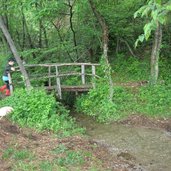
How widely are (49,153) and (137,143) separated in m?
2.61

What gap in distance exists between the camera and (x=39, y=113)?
9.30 meters

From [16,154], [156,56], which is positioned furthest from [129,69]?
[16,154]

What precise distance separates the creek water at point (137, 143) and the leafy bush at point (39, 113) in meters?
0.82

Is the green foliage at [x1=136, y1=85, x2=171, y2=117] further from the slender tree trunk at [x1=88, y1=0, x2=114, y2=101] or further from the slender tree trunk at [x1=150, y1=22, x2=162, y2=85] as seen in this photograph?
the slender tree trunk at [x1=88, y1=0, x2=114, y2=101]

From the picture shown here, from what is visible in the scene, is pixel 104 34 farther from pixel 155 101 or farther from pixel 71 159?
pixel 71 159

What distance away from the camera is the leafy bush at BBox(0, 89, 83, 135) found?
29.2 feet

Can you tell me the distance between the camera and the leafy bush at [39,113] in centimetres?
890

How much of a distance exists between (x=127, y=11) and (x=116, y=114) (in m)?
5.24

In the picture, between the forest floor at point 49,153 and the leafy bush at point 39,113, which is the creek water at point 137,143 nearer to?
the forest floor at point 49,153

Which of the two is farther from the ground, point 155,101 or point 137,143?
point 155,101

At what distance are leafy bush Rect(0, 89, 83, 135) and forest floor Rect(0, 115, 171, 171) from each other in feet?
1.16

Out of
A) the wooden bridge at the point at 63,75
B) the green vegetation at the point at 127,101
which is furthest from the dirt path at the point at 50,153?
the wooden bridge at the point at 63,75

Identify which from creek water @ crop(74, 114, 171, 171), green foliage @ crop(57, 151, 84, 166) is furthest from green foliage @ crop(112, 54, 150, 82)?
green foliage @ crop(57, 151, 84, 166)

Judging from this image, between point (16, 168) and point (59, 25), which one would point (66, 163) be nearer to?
point (16, 168)
